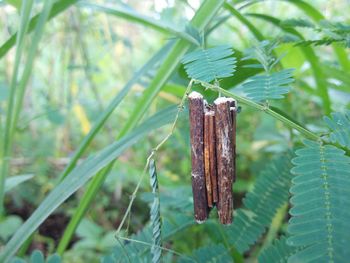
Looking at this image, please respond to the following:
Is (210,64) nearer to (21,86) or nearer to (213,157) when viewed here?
(213,157)

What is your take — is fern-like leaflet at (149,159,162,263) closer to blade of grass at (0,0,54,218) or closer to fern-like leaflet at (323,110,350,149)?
fern-like leaflet at (323,110,350,149)

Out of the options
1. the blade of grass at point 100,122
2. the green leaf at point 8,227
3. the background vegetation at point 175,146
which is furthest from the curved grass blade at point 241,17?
the green leaf at point 8,227

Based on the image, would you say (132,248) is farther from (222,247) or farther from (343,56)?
(343,56)

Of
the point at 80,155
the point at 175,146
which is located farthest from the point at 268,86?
the point at 175,146

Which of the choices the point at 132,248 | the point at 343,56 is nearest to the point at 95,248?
the point at 132,248

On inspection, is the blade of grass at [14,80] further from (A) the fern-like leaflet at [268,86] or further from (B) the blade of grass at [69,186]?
(A) the fern-like leaflet at [268,86]

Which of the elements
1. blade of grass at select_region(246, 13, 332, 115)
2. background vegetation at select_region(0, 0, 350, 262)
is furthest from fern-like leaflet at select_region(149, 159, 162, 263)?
blade of grass at select_region(246, 13, 332, 115)

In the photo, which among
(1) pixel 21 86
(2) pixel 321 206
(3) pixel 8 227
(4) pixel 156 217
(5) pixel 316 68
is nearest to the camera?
(2) pixel 321 206
